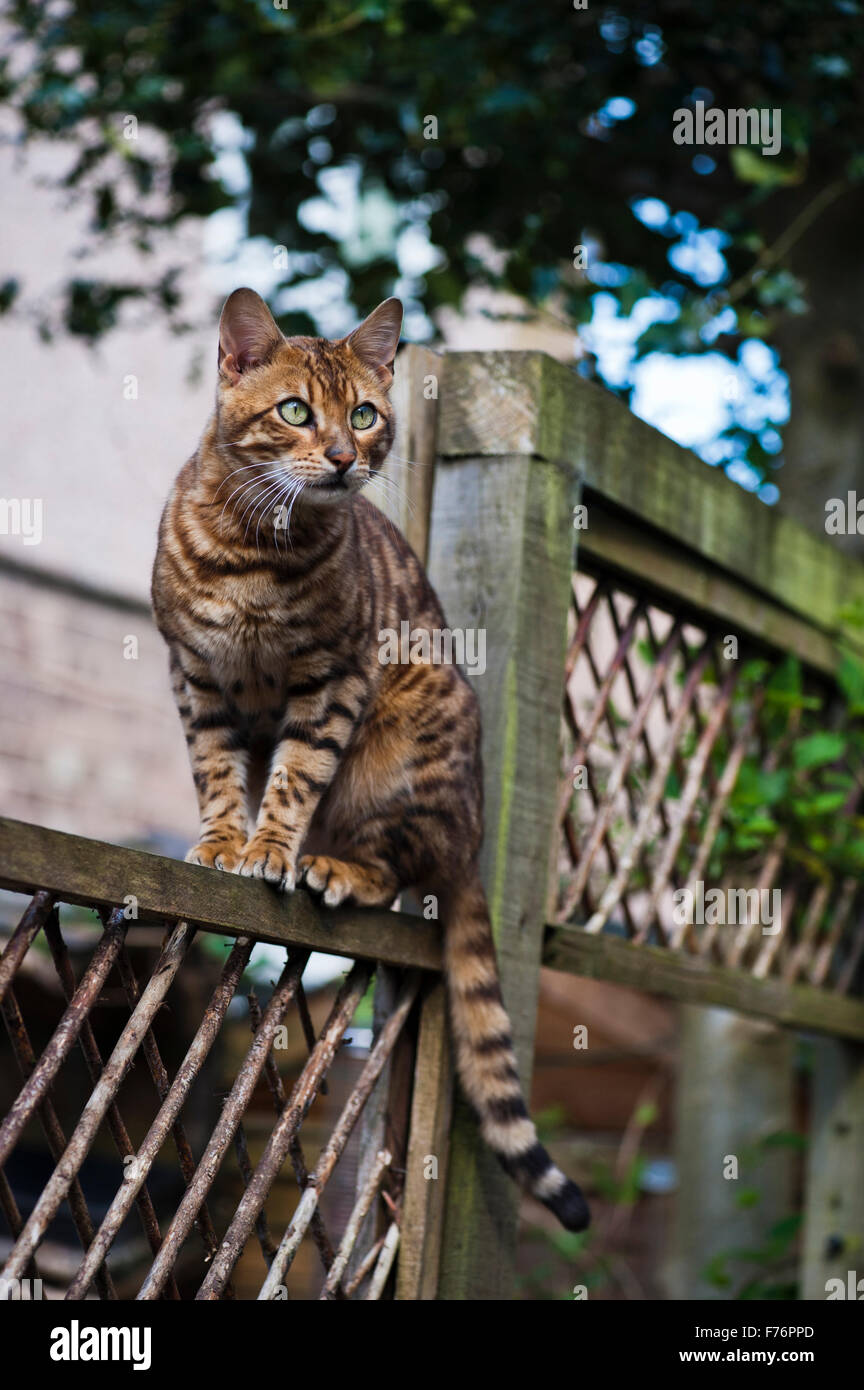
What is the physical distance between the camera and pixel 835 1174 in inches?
156

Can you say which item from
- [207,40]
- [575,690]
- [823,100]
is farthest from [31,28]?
[575,690]

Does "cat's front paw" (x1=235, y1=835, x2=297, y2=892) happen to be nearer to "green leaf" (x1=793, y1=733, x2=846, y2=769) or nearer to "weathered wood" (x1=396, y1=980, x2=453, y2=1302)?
"weathered wood" (x1=396, y1=980, x2=453, y2=1302)

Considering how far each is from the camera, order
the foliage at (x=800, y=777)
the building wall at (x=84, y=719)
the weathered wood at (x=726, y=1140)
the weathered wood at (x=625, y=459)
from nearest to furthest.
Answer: the weathered wood at (x=625, y=459), the foliage at (x=800, y=777), the weathered wood at (x=726, y=1140), the building wall at (x=84, y=719)

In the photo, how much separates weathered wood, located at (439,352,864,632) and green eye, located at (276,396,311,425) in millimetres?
482

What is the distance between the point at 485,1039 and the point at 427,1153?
229 mm

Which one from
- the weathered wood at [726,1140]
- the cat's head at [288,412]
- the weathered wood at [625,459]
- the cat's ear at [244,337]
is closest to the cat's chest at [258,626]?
the cat's head at [288,412]

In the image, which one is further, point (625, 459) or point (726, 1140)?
point (726, 1140)

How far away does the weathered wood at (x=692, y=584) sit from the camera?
2.97 meters

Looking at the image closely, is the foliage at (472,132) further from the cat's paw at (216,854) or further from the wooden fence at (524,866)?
the cat's paw at (216,854)

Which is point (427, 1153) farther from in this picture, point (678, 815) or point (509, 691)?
→ point (678, 815)

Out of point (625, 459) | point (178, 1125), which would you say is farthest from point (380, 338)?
point (178, 1125)

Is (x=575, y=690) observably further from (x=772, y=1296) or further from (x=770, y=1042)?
(x=772, y=1296)

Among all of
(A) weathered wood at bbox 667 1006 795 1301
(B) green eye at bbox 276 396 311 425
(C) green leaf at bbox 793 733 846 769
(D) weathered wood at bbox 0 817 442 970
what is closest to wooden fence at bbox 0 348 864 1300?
(D) weathered wood at bbox 0 817 442 970

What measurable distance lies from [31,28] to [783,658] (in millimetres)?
3179
